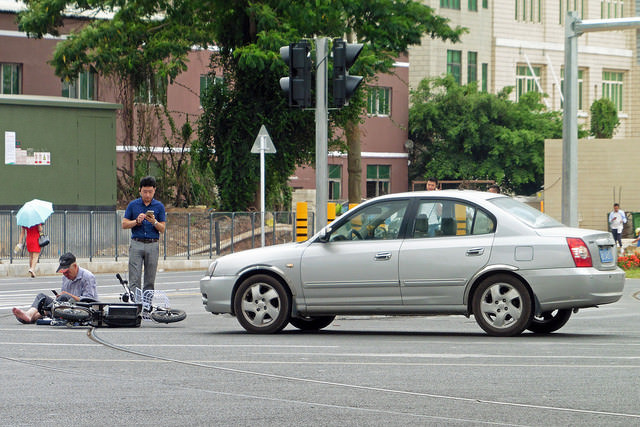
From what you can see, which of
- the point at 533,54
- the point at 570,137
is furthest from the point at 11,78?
the point at 533,54

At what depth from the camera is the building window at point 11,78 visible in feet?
151

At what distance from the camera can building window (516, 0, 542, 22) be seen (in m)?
68.2

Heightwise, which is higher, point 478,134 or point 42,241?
point 478,134

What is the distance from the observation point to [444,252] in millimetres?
13609

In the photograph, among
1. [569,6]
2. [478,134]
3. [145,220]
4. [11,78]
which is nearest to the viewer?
[145,220]

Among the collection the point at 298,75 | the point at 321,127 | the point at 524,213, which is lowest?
the point at 524,213

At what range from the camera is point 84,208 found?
116 ft

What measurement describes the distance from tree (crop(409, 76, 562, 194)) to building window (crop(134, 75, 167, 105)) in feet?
59.0

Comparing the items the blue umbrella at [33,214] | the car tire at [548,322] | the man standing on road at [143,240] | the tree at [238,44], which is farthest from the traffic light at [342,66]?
the tree at [238,44]

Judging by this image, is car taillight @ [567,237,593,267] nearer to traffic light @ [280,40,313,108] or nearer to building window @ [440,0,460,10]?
traffic light @ [280,40,313,108]

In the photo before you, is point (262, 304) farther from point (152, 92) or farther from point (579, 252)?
point (152, 92)

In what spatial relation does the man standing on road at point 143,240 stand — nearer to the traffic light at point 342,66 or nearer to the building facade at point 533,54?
the traffic light at point 342,66

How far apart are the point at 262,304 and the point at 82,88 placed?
35116 mm

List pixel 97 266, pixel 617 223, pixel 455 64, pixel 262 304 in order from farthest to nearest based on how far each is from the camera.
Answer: pixel 455 64 → pixel 617 223 → pixel 97 266 → pixel 262 304
